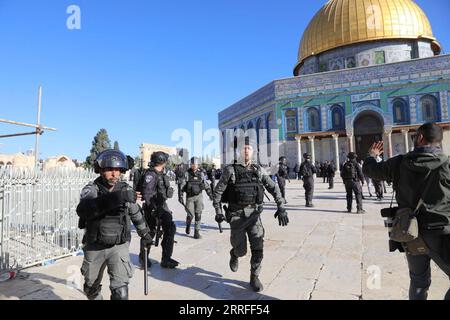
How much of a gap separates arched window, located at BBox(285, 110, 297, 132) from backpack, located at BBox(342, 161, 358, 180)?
72.5 feet

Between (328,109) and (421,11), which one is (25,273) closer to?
(328,109)

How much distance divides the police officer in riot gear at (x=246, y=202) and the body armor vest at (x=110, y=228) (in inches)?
50.6

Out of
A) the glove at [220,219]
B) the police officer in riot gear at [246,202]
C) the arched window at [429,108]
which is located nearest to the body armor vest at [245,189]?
the police officer in riot gear at [246,202]

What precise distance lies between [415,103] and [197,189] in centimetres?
2695

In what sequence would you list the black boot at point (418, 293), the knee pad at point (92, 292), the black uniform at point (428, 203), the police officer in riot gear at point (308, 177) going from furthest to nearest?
the police officer in riot gear at point (308, 177), the knee pad at point (92, 292), the black boot at point (418, 293), the black uniform at point (428, 203)

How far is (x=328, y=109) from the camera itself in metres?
28.3

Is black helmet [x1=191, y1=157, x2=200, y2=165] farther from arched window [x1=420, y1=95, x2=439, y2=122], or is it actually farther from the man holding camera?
arched window [x1=420, y1=95, x2=439, y2=122]

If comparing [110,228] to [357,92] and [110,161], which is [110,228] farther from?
[357,92]

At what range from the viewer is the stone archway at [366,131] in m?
28.3

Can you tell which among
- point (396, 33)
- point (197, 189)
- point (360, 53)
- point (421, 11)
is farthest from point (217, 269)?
point (421, 11)

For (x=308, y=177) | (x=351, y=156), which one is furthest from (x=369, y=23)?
(x=351, y=156)

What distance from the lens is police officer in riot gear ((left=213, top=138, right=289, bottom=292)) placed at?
133 inches

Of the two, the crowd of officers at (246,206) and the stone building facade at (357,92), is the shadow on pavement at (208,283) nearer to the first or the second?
the crowd of officers at (246,206)

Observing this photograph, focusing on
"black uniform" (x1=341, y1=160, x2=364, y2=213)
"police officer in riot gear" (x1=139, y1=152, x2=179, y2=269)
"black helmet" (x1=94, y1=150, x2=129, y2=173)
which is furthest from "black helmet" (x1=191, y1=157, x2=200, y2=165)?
"black uniform" (x1=341, y1=160, x2=364, y2=213)
